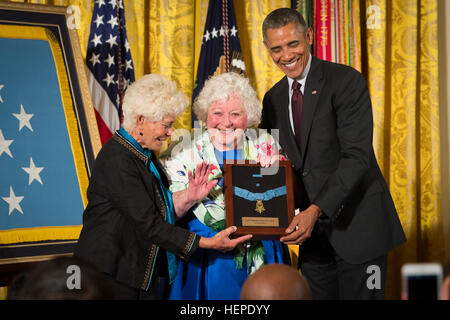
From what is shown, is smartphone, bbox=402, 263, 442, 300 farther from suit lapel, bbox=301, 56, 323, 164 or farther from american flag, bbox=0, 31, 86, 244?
american flag, bbox=0, 31, 86, 244

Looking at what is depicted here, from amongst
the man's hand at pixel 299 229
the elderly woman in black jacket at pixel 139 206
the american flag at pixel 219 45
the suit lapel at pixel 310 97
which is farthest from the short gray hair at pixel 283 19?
the american flag at pixel 219 45

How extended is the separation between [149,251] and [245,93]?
0.94 m

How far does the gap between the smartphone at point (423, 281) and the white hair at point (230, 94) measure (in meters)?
1.45

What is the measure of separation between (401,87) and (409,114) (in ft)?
0.81

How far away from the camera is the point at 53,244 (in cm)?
279

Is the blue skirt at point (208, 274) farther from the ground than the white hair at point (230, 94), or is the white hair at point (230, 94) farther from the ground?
the white hair at point (230, 94)

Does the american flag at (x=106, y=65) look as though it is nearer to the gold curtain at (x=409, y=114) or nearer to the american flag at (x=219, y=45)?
the american flag at (x=219, y=45)

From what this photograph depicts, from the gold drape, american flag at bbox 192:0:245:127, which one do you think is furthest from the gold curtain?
american flag at bbox 192:0:245:127

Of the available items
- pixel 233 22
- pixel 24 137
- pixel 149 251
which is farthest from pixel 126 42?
pixel 149 251

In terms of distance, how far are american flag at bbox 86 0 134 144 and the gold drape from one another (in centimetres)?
29

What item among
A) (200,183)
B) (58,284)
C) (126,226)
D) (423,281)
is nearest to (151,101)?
(200,183)

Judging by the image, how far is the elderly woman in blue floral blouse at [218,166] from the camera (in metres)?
2.33

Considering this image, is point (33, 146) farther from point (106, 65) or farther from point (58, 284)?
point (58, 284)
